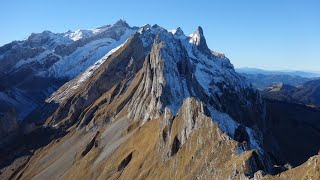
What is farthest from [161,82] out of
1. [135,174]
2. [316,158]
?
[316,158]

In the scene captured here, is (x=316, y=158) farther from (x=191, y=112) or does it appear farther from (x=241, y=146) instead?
(x=191, y=112)

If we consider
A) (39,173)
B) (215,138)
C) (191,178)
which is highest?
(215,138)

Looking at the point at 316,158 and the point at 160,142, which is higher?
the point at 316,158

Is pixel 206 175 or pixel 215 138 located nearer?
pixel 206 175

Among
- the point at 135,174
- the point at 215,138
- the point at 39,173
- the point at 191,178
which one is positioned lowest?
the point at 39,173

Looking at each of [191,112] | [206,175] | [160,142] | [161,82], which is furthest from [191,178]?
[161,82]

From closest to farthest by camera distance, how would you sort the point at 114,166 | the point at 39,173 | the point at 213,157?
the point at 213,157
the point at 114,166
the point at 39,173

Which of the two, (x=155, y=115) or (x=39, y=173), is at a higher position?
(x=155, y=115)

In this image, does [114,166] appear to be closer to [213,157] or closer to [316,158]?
[213,157]

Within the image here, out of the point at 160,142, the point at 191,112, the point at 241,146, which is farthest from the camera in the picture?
the point at 160,142
